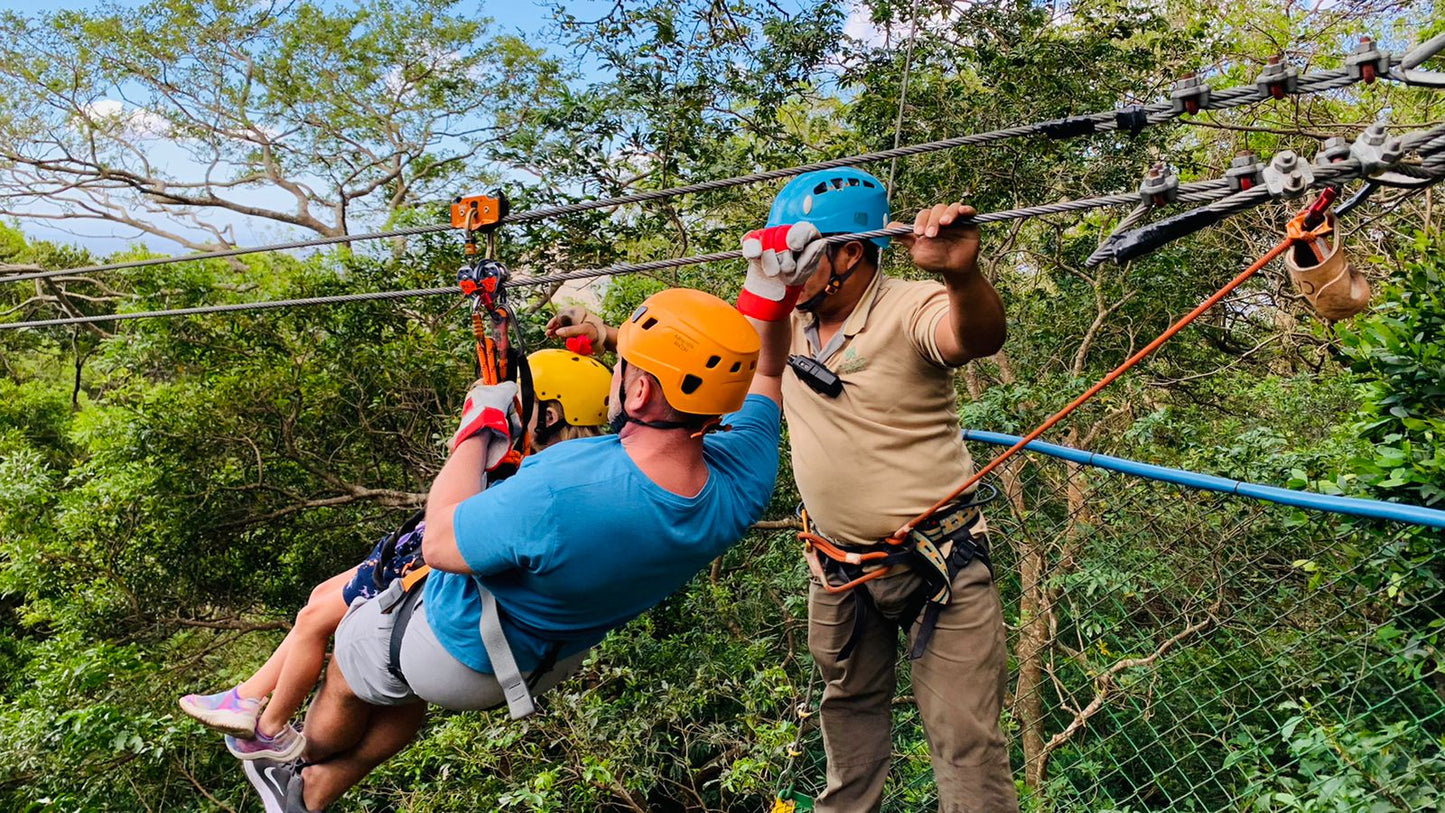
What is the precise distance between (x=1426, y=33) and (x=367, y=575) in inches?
300

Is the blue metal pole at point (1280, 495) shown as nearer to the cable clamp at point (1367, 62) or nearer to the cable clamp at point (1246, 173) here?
the cable clamp at point (1246, 173)

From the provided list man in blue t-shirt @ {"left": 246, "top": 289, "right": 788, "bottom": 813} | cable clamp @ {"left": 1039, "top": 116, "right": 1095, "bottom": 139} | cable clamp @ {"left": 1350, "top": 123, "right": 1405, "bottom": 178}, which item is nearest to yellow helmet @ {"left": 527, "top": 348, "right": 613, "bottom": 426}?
man in blue t-shirt @ {"left": 246, "top": 289, "right": 788, "bottom": 813}

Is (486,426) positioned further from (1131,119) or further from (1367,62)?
(1367,62)

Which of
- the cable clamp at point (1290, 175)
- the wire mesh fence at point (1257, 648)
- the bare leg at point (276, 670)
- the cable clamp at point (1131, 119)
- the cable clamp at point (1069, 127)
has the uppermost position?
the cable clamp at point (1069, 127)

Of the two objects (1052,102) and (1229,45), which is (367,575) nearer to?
(1052,102)

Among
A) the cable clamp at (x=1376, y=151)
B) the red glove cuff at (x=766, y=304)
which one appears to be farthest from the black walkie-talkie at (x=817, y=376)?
the cable clamp at (x=1376, y=151)

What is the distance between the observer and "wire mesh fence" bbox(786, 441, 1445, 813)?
2322mm

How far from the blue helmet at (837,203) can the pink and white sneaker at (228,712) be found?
1.91 m

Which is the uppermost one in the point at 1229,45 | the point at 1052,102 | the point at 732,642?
the point at 1229,45

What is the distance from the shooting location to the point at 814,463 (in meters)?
2.43

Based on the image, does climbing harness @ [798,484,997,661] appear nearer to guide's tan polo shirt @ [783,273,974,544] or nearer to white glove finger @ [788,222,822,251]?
guide's tan polo shirt @ [783,273,974,544]

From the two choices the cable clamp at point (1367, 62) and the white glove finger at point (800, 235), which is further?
the white glove finger at point (800, 235)

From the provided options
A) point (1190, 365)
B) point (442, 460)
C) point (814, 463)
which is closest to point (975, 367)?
point (1190, 365)

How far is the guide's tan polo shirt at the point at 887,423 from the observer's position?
227cm
